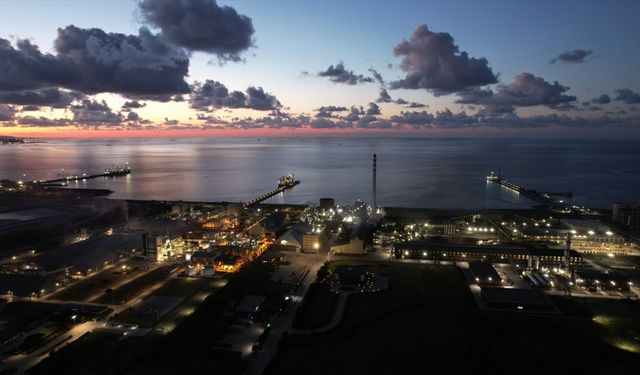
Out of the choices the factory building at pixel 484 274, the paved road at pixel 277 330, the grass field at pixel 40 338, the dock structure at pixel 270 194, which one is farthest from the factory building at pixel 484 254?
the dock structure at pixel 270 194

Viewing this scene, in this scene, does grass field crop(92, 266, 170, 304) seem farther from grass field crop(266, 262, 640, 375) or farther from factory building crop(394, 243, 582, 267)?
factory building crop(394, 243, 582, 267)

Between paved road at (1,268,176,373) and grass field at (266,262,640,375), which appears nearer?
grass field at (266,262,640,375)

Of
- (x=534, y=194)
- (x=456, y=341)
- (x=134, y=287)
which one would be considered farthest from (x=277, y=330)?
(x=534, y=194)

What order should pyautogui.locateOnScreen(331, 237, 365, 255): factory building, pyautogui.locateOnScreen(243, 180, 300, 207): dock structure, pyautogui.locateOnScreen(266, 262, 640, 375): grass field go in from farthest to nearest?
pyautogui.locateOnScreen(243, 180, 300, 207): dock structure → pyautogui.locateOnScreen(331, 237, 365, 255): factory building → pyautogui.locateOnScreen(266, 262, 640, 375): grass field

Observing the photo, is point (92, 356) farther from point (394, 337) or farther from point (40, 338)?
point (394, 337)

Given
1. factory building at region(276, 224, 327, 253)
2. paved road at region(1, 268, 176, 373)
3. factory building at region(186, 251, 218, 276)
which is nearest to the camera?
paved road at region(1, 268, 176, 373)

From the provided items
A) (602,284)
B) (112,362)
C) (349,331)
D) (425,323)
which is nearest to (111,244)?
(112,362)

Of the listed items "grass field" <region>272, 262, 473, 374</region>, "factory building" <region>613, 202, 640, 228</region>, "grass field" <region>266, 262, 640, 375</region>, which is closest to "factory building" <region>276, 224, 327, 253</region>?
"grass field" <region>272, 262, 473, 374</region>

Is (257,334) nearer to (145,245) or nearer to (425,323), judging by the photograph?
(425,323)
